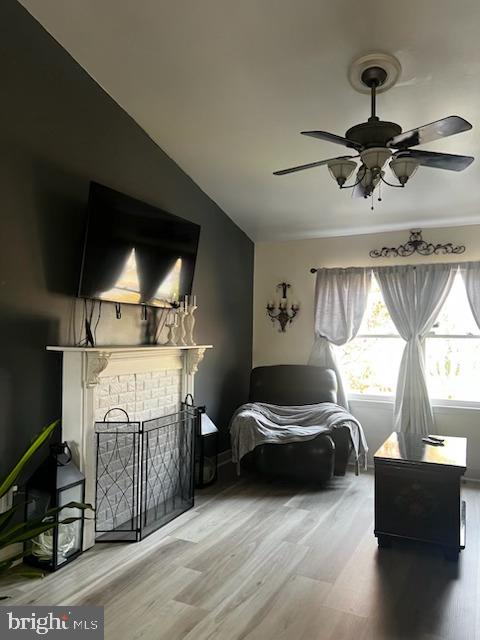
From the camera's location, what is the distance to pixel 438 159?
8.18ft

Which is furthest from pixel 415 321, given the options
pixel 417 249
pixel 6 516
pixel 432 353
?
pixel 6 516

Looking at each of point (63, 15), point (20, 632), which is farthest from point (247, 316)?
point (20, 632)

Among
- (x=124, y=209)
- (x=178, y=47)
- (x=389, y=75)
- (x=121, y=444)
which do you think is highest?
(x=178, y=47)

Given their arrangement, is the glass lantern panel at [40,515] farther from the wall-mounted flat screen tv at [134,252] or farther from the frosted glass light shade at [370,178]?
the frosted glass light shade at [370,178]

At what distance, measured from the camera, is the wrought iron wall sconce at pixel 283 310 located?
17.7ft

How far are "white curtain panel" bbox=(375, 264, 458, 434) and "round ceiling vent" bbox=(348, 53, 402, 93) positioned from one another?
2.19m

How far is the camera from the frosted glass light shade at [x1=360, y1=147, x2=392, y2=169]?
2330 millimetres

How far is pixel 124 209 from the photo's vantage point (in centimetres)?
324

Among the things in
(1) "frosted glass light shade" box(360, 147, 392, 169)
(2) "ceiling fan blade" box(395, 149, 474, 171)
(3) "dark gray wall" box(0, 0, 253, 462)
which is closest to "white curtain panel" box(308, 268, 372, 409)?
(3) "dark gray wall" box(0, 0, 253, 462)

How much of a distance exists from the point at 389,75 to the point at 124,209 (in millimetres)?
1856

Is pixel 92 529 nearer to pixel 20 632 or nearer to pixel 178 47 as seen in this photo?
pixel 20 632

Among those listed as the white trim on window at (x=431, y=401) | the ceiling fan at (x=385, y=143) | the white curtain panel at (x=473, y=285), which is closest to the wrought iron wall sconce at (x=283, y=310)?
the white trim on window at (x=431, y=401)

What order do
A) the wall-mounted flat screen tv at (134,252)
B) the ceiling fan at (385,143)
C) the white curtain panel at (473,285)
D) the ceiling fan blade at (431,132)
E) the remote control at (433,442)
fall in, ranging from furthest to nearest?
the white curtain panel at (473,285)
the remote control at (433,442)
the wall-mounted flat screen tv at (134,252)
the ceiling fan at (385,143)
the ceiling fan blade at (431,132)
